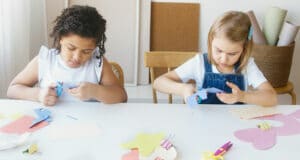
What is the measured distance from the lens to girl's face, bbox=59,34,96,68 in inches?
50.9

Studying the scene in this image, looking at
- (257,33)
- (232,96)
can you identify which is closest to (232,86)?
(232,96)

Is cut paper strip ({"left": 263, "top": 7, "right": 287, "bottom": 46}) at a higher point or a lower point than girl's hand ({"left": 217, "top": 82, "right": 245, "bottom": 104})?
higher

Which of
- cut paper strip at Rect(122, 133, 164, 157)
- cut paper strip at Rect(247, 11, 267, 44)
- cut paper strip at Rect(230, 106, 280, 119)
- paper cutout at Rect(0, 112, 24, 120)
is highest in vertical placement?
cut paper strip at Rect(247, 11, 267, 44)

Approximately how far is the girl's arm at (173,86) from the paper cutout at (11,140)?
53cm

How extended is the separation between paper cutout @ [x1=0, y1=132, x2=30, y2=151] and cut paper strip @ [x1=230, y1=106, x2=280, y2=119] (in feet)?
2.09

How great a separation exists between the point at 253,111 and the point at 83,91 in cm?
55

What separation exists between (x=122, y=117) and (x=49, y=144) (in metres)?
0.25

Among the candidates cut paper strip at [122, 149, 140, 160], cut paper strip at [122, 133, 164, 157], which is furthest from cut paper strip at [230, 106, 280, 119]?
cut paper strip at [122, 149, 140, 160]

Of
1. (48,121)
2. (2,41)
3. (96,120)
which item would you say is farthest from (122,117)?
(2,41)

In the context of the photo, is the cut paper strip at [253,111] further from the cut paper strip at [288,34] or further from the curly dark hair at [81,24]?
the cut paper strip at [288,34]

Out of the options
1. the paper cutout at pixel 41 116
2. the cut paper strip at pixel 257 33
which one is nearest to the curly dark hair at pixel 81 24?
the paper cutout at pixel 41 116

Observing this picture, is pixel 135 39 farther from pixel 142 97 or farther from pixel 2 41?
pixel 2 41

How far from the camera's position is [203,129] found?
1147 millimetres

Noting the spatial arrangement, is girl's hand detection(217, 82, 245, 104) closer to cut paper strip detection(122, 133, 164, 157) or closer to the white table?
the white table
